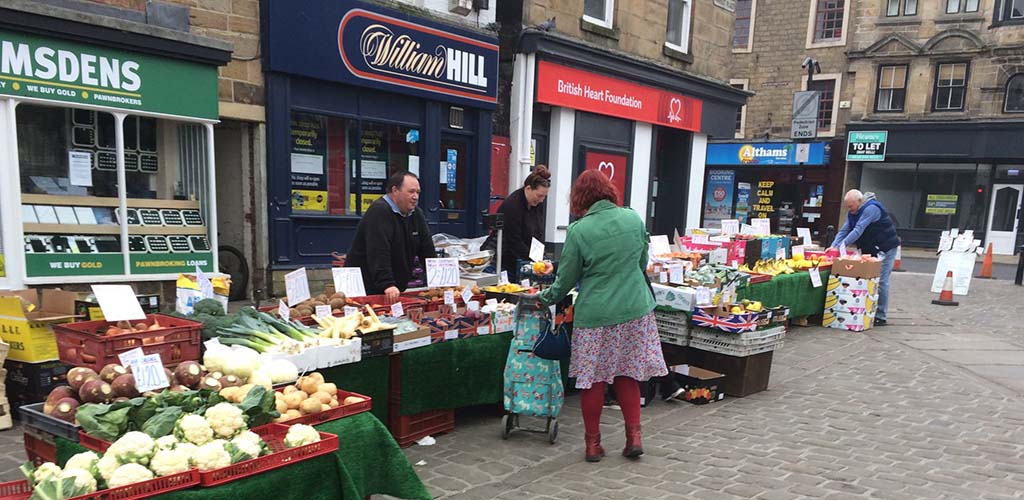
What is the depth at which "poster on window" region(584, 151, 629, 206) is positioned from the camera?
13.4 metres

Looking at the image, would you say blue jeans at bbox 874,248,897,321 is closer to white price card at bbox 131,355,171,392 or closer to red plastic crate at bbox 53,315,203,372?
red plastic crate at bbox 53,315,203,372

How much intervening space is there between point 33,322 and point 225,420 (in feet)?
10.4

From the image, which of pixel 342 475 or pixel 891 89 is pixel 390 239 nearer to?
pixel 342 475

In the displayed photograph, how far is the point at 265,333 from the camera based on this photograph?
12.8ft

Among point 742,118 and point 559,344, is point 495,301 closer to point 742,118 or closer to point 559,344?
point 559,344

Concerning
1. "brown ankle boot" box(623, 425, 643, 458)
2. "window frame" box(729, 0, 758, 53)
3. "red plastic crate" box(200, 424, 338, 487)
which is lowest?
"brown ankle boot" box(623, 425, 643, 458)

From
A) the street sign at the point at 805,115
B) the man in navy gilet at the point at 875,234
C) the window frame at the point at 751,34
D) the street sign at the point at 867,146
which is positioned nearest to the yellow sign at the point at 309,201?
the man in navy gilet at the point at 875,234

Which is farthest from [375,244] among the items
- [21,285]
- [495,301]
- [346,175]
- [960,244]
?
[960,244]

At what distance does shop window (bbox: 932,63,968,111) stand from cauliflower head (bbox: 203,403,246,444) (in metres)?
28.0

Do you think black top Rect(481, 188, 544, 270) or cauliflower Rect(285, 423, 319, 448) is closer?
cauliflower Rect(285, 423, 319, 448)

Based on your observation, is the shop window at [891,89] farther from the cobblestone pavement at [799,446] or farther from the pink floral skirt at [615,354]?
the pink floral skirt at [615,354]

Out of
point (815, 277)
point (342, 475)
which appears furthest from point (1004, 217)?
point (342, 475)

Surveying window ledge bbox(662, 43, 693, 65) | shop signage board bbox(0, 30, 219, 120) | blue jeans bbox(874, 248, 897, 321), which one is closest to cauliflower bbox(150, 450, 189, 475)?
shop signage board bbox(0, 30, 219, 120)

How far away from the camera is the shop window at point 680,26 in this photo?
15.2 m
